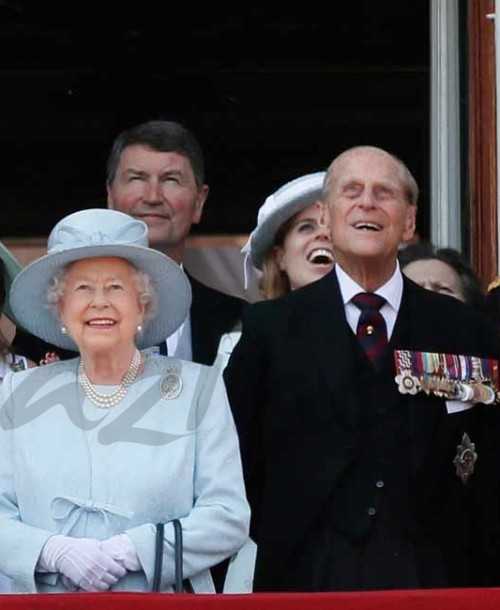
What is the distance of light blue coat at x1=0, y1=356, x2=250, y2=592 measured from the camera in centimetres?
479

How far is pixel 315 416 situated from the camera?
526 cm

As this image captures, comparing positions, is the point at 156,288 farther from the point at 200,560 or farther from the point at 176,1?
the point at 176,1

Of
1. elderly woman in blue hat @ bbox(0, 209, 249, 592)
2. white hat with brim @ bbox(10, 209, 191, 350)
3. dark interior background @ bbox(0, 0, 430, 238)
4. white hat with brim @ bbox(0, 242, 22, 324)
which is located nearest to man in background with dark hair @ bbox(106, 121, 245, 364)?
white hat with brim @ bbox(0, 242, 22, 324)

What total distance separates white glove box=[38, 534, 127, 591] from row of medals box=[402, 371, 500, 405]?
3.13 feet

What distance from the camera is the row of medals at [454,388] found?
5254 mm

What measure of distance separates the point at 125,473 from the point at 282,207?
1379 millimetres

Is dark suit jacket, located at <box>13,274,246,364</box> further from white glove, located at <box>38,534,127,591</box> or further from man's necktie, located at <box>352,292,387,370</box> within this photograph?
white glove, located at <box>38,534,127,591</box>


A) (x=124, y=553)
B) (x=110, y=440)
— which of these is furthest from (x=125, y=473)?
(x=124, y=553)

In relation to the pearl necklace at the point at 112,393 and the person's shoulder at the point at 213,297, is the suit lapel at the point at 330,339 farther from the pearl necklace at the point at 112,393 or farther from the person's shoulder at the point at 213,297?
the person's shoulder at the point at 213,297

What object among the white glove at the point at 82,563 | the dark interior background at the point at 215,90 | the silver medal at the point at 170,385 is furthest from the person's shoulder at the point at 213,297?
the dark interior background at the point at 215,90

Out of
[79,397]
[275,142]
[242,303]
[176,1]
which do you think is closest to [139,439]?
[79,397]

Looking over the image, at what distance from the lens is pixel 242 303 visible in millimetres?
6227

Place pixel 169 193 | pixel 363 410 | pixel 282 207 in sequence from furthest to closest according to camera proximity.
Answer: pixel 169 193 < pixel 282 207 < pixel 363 410

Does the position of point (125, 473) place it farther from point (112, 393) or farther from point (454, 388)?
point (454, 388)
